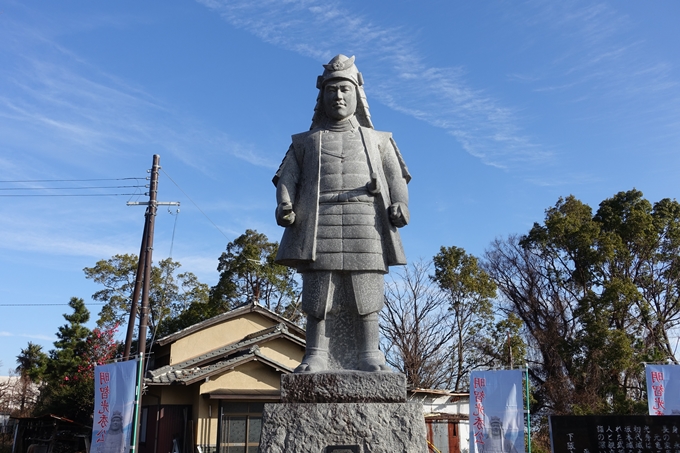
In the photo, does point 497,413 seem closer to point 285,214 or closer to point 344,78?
point 285,214

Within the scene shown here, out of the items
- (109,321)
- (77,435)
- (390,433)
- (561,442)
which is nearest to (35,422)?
(77,435)

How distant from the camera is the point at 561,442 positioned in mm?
7832

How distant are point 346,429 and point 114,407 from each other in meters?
6.74

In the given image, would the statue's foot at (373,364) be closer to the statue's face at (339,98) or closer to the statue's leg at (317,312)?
the statue's leg at (317,312)

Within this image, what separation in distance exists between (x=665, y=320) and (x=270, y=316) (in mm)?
13639

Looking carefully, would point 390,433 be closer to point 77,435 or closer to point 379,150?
point 379,150

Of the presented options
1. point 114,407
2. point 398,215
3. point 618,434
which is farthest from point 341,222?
point 114,407

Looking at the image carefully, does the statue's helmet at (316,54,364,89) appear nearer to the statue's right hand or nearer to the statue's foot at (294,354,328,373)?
the statue's right hand

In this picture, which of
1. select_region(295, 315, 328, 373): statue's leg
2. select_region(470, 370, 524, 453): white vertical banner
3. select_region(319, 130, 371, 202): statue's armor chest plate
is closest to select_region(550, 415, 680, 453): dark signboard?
select_region(470, 370, 524, 453): white vertical banner

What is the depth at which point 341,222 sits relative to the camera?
5.11 metres

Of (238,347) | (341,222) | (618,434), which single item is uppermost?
(341,222)

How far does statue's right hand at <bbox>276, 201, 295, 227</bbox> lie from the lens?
5.19m

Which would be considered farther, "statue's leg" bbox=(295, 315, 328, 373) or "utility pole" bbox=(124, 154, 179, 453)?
"utility pole" bbox=(124, 154, 179, 453)

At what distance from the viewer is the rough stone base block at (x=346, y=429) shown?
4438 millimetres
